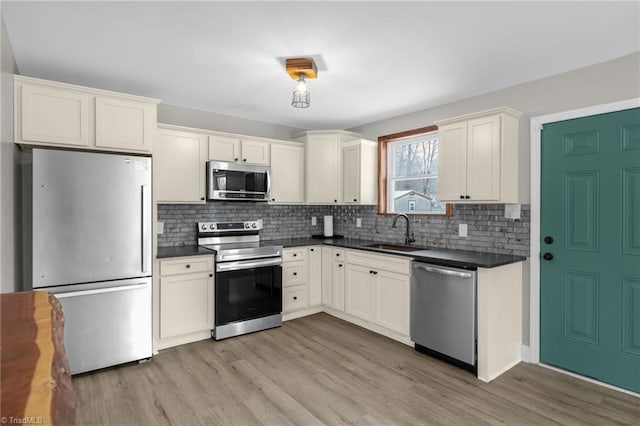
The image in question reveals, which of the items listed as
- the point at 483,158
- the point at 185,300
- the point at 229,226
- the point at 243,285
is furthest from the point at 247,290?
the point at 483,158

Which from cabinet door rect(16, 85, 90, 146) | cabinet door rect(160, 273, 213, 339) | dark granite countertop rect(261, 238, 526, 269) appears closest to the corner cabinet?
dark granite countertop rect(261, 238, 526, 269)

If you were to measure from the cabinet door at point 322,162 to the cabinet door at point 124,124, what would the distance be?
6.55 ft

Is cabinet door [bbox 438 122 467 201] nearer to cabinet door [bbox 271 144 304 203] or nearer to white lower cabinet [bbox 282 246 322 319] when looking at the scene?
white lower cabinet [bbox 282 246 322 319]

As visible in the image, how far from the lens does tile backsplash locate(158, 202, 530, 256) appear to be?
10.5 feet

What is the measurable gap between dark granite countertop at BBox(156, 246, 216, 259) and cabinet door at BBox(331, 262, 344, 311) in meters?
1.48

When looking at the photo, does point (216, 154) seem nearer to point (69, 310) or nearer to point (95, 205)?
point (95, 205)

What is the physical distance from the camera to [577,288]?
2773 mm

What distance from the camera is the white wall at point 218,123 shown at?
3.83 m

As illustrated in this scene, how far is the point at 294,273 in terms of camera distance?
4.11 m

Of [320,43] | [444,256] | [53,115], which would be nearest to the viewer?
[320,43]

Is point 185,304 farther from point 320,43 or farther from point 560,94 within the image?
point 560,94

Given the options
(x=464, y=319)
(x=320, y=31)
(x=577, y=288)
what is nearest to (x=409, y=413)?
(x=464, y=319)

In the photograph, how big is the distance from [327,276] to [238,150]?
1868mm

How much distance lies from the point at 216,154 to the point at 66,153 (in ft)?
4.73
